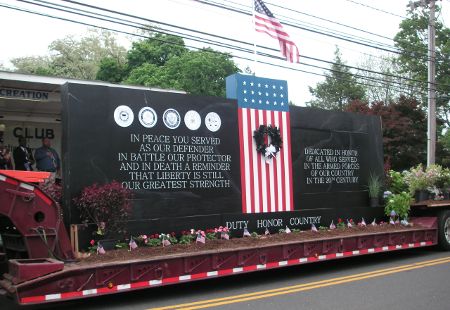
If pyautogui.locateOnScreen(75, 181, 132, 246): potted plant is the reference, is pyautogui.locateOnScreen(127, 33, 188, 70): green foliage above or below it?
above

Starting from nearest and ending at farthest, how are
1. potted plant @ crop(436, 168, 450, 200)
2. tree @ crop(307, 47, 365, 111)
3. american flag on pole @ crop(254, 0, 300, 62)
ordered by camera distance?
american flag on pole @ crop(254, 0, 300, 62), potted plant @ crop(436, 168, 450, 200), tree @ crop(307, 47, 365, 111)

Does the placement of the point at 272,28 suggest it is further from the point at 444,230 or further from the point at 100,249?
the point at 100,249

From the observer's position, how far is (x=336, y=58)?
54.4 m

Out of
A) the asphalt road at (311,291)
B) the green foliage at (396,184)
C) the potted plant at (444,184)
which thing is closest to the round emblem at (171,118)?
the asphalt road at (311,291)

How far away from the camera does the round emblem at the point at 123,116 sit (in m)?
8.70

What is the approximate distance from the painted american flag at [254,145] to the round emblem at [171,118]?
157 cm

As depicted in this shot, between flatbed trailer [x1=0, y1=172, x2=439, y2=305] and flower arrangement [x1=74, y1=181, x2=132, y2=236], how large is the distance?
0.60 meters

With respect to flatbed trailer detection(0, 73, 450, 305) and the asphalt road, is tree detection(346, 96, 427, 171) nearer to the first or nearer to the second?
flatbed trailer detection(0, 73, 450, 305)

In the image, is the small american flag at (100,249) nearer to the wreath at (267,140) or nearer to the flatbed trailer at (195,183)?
the flatbed trailer at (195,183)

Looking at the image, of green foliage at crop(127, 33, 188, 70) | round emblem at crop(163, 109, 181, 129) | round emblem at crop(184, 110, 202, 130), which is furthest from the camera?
green foliage at crop(127, 33, 188, 70)

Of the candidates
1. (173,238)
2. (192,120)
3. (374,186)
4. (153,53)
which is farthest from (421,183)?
(153,53)

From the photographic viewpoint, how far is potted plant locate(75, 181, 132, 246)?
25.5 feet

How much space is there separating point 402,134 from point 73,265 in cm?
2470

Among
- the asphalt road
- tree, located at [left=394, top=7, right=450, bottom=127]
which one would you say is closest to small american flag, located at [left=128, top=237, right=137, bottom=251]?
the asphalt road
